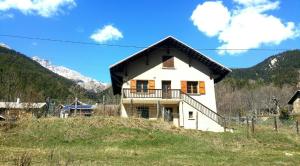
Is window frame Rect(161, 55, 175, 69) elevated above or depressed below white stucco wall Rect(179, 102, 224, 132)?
above

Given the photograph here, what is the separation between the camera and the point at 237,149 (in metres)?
19.8

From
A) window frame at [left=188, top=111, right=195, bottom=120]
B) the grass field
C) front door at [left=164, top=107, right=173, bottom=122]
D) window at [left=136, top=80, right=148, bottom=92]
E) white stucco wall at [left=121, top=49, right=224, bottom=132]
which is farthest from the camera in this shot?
white stucco wall at [left=121, top=49, right=224, bottom=132]

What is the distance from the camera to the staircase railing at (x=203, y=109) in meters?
31.0

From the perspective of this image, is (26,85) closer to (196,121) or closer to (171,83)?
(171,83)

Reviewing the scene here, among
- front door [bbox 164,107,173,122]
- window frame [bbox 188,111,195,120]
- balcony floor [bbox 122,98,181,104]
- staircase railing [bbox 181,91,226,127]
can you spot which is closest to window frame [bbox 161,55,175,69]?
staircase railing [bbox 181,91,226,127]

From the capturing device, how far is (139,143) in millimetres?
20453

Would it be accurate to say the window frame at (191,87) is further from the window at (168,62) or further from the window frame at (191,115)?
the window frame at (191,115)

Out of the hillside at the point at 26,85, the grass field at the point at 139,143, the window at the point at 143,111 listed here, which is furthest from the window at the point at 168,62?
the hillside at the point at 26,85

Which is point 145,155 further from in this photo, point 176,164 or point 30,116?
point 30,116

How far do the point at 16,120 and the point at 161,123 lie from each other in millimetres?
9267

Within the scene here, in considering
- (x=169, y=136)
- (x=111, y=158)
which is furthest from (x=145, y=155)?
(x=169, y=136)

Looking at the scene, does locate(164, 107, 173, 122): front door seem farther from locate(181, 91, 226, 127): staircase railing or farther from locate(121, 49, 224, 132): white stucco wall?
locate(121, 49, 224, 132): white stucco wall

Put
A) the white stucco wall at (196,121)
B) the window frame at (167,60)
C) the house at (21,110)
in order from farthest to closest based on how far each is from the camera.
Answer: the window frame at (167,60)
the white stucco wall at (196,121)
the house at (21,110)

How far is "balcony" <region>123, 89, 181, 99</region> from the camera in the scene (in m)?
32.0
